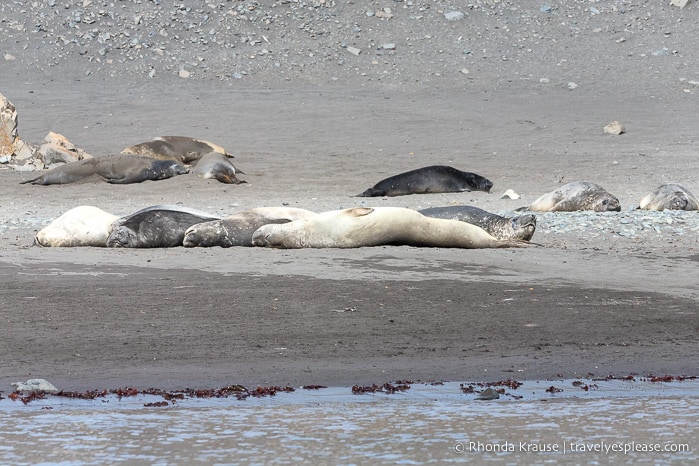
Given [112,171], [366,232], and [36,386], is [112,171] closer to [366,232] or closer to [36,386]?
[366,232]

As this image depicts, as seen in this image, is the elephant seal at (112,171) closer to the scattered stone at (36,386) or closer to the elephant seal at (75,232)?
the elephant seal at (75,232)

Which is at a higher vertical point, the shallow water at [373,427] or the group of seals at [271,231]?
the group of seals at [271,231]

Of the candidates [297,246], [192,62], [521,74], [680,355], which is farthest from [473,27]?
[680,355]

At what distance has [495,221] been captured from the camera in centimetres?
1054

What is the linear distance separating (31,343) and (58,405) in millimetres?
1152

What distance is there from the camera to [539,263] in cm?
904

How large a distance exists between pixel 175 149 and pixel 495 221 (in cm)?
895

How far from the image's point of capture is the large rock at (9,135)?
17.8 metres

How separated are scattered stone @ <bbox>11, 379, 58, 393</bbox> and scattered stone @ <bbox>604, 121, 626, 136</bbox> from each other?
57.1 feet

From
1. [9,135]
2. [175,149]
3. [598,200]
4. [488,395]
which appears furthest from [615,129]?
[488,395]

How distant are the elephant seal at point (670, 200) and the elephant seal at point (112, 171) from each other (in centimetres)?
666

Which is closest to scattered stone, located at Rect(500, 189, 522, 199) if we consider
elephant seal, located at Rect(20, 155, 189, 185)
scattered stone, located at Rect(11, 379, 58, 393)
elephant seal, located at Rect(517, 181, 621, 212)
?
elephant seal, located at Rect(517, 181, 621, 212)

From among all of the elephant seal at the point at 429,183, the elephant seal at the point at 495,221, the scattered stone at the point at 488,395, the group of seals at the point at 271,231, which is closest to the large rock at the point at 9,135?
the elephant seal at the point at 429,183

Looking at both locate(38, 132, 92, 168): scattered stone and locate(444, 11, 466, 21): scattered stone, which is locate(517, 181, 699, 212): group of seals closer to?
locate(38, 132, 92, 168): scattered stone
